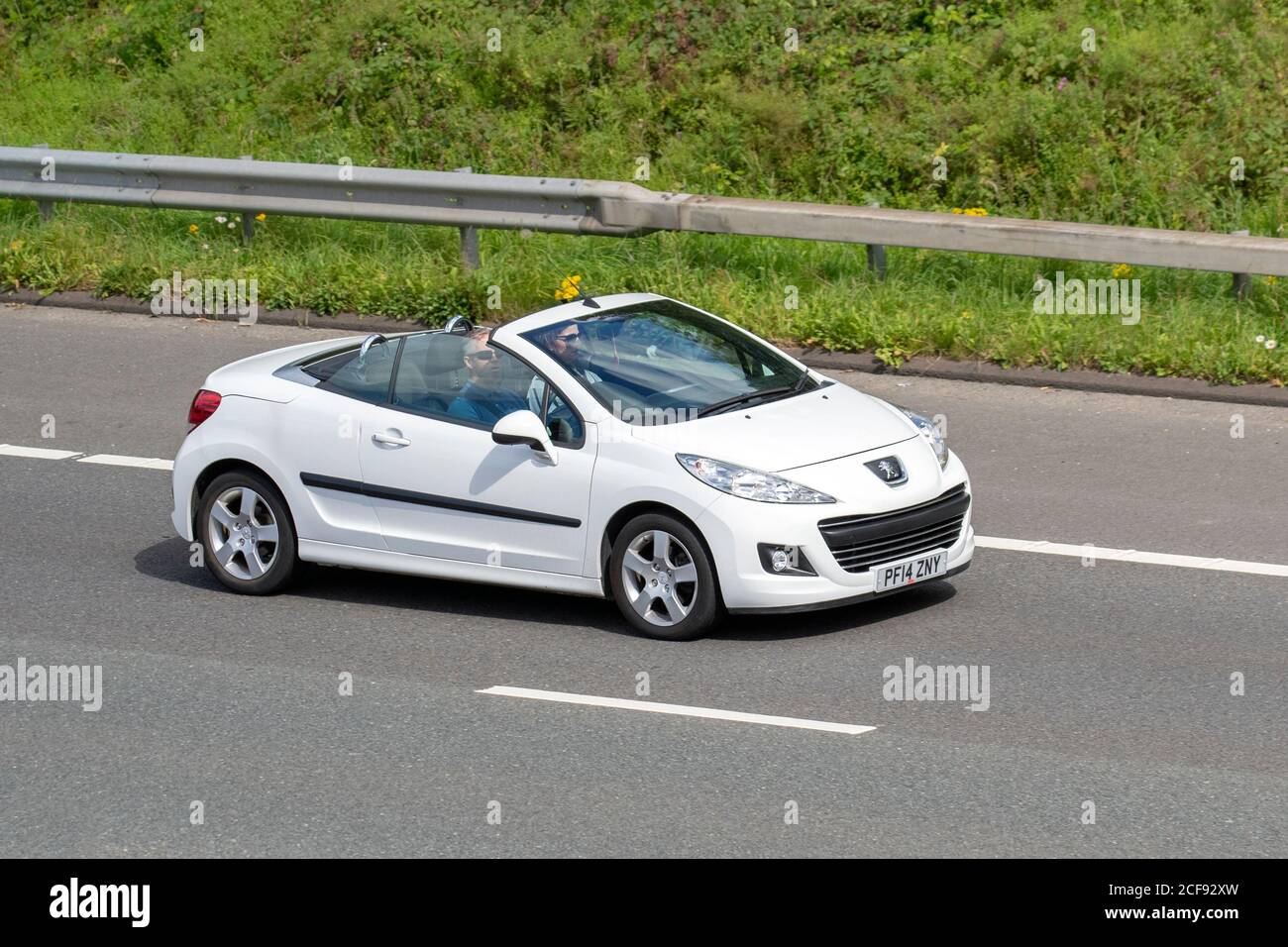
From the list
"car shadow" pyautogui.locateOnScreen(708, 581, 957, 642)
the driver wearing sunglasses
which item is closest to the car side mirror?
the driver wearing sunglasses

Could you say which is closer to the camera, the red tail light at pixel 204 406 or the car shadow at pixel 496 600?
the car shadow at pixel 496 600

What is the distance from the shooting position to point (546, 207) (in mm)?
14828

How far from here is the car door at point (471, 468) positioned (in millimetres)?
9023

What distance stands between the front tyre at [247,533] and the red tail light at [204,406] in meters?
0.36

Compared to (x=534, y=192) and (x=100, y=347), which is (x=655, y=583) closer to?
(x=534, y=192)

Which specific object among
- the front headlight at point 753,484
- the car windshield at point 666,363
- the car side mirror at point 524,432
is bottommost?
the front headlight at point 753,484

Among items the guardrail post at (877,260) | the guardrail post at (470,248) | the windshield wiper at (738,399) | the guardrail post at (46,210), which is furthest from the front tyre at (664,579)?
the guardrail post at (46,210)

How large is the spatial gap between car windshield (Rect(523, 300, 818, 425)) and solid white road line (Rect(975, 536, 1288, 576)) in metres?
1.40

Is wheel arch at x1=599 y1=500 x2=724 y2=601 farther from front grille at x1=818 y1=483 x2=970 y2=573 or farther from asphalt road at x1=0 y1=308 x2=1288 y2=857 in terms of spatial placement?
front grille at x1=818 y1=483 x2=970 y2=573

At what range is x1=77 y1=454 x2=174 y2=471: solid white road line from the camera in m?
12.1

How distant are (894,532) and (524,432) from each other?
181 cm

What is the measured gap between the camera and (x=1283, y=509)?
1051 centimetres

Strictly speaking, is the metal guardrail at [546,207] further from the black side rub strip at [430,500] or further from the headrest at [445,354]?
the black side rub strip at [430,500]

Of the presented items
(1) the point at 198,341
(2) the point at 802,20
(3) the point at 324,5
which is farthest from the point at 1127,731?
(3) the point at 324,5
